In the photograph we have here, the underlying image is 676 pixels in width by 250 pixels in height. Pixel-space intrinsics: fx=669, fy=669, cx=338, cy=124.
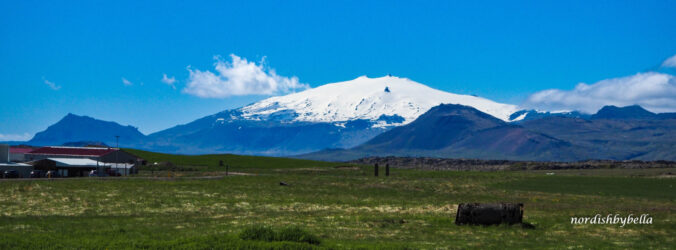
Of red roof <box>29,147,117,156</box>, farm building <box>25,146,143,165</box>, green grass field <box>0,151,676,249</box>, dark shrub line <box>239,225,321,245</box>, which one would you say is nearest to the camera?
dark shrub line <box>239,225,321,245</box>

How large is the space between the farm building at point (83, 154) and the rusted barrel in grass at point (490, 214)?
12991cm

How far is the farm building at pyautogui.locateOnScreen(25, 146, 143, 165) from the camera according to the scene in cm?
16162

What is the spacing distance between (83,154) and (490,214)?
15843 centimetres

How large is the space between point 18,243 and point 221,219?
1703 centimetres

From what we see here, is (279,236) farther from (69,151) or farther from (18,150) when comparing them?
(69,151)

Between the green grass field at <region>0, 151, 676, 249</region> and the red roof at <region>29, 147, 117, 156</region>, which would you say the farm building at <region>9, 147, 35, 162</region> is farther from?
the green grass field at <region>0, 151, 676, 249</region>

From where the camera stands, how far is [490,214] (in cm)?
4128

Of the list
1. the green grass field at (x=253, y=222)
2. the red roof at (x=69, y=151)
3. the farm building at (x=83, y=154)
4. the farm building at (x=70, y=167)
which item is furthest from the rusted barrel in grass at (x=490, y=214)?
the red roof at (x=69, y=151)

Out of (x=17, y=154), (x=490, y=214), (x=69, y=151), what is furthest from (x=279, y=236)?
(x=69, y=151)

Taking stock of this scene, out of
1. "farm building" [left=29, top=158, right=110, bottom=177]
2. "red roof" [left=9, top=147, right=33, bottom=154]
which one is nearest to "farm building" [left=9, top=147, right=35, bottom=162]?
"red roof" [left=9, top=147, right=33, bottom=154]

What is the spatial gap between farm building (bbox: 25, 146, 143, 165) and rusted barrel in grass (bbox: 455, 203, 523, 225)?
426ft

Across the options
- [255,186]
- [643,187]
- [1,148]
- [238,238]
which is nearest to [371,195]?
[255,186]

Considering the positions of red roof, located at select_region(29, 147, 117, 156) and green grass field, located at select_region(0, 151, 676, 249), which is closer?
green grass field, located at select_region(0, 151, 676, 249)

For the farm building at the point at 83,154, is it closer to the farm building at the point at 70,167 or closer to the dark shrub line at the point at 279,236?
the farm building at the point at 70,167
